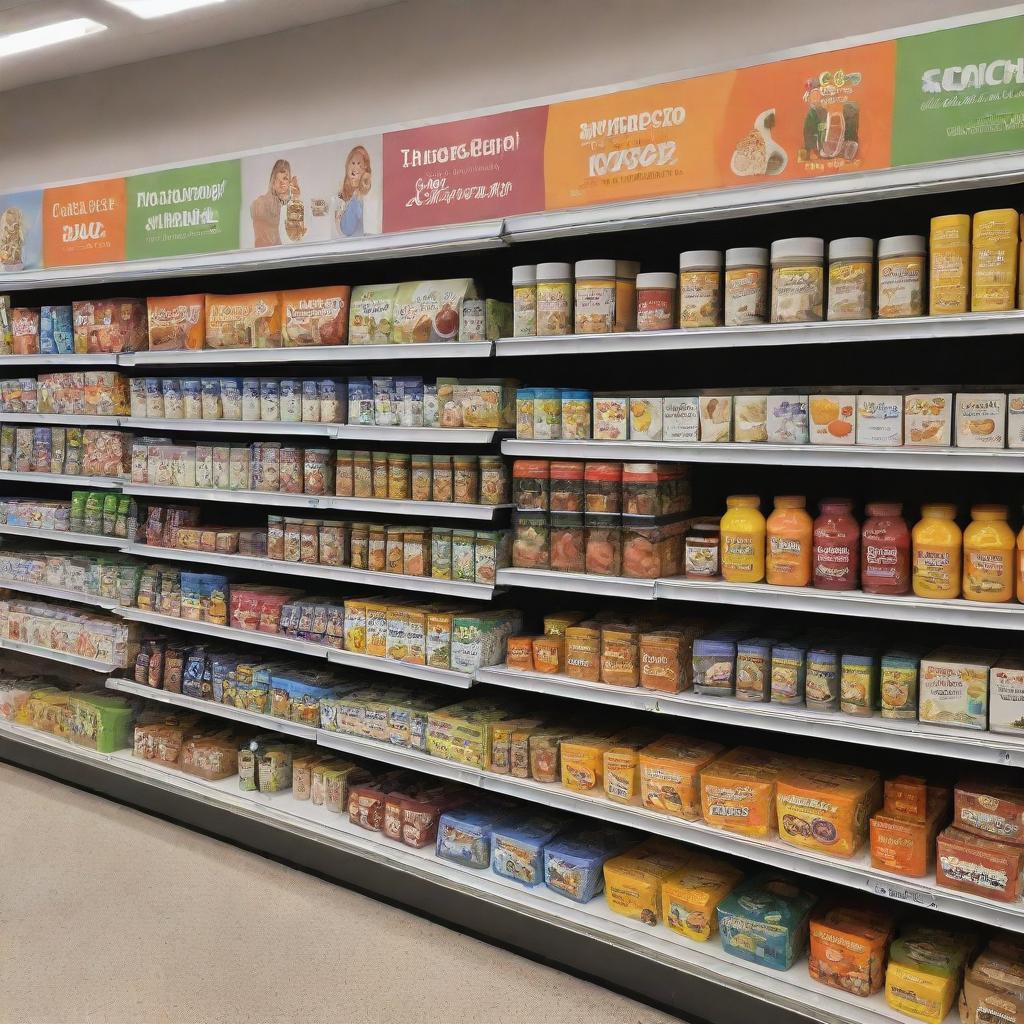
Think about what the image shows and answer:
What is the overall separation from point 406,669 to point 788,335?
172 cm

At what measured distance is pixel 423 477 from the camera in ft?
10.8

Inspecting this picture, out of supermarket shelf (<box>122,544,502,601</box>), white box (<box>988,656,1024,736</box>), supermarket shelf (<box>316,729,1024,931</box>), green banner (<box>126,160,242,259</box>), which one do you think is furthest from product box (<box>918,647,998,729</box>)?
green banner (<box>126,160,242,259</box>)

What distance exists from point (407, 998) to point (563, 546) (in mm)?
1421

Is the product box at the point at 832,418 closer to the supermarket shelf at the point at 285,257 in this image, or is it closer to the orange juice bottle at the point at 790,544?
the orange juice bottle at the point at 790,544

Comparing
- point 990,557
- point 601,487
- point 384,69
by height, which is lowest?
point 990,557

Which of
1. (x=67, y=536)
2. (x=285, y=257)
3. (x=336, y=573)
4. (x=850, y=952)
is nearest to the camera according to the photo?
(x=850, y=952)

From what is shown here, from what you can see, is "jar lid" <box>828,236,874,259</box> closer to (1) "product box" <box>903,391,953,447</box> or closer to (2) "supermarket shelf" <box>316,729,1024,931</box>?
(1) "product box" <box>903,391,953,447</box>

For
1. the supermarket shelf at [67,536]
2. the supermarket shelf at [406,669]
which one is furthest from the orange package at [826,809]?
the supermarket shelf at [67,536]

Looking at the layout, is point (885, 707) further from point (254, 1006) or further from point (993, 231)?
point (254, 1006)

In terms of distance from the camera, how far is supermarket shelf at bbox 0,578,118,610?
4.31 m

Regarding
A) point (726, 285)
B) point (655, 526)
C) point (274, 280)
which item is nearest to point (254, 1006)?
point (655, 526)

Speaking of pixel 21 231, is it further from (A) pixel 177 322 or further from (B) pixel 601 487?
(B) pixel 601 487

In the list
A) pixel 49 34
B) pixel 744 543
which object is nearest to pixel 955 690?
pixel 744 543

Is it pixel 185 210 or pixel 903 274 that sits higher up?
pixel 185 210
